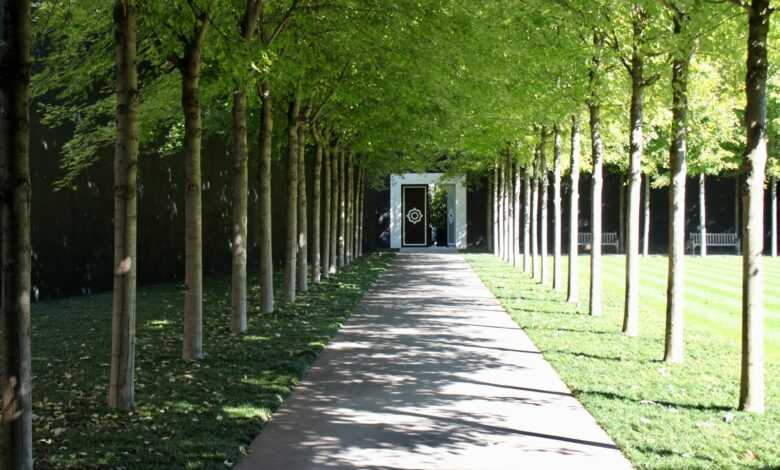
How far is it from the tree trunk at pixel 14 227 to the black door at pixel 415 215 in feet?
139

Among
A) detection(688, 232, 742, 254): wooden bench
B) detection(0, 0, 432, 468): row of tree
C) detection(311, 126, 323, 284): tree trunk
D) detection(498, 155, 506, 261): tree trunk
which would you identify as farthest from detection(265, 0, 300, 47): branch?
detection(688, 232, 742, 254): wooden bench

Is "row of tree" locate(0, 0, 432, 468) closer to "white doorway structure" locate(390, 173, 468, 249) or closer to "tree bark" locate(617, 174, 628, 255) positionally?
"tree bark" locate(617, 174, 628, 255)

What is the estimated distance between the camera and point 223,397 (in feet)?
27.4

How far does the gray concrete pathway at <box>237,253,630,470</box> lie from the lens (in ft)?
20.7

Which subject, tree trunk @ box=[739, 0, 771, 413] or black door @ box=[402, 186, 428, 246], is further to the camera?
black door @ box=[402, 186, 428, 246]

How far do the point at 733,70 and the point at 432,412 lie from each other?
6.73 metres

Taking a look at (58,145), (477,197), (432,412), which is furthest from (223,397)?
(477,197)

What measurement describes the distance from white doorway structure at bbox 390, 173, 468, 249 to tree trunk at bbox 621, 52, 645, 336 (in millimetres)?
32445

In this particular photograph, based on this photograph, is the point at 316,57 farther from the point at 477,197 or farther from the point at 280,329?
the point at 477,197

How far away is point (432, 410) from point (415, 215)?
40.5 m

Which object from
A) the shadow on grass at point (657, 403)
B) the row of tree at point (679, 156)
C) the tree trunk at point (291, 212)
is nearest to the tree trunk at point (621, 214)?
the row of tree at point (679, 156)

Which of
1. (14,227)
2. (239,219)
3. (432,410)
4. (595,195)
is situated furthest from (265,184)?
(14,227)

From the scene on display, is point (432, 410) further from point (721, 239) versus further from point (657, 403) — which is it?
point (721, 239)

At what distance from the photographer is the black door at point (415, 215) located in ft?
157
